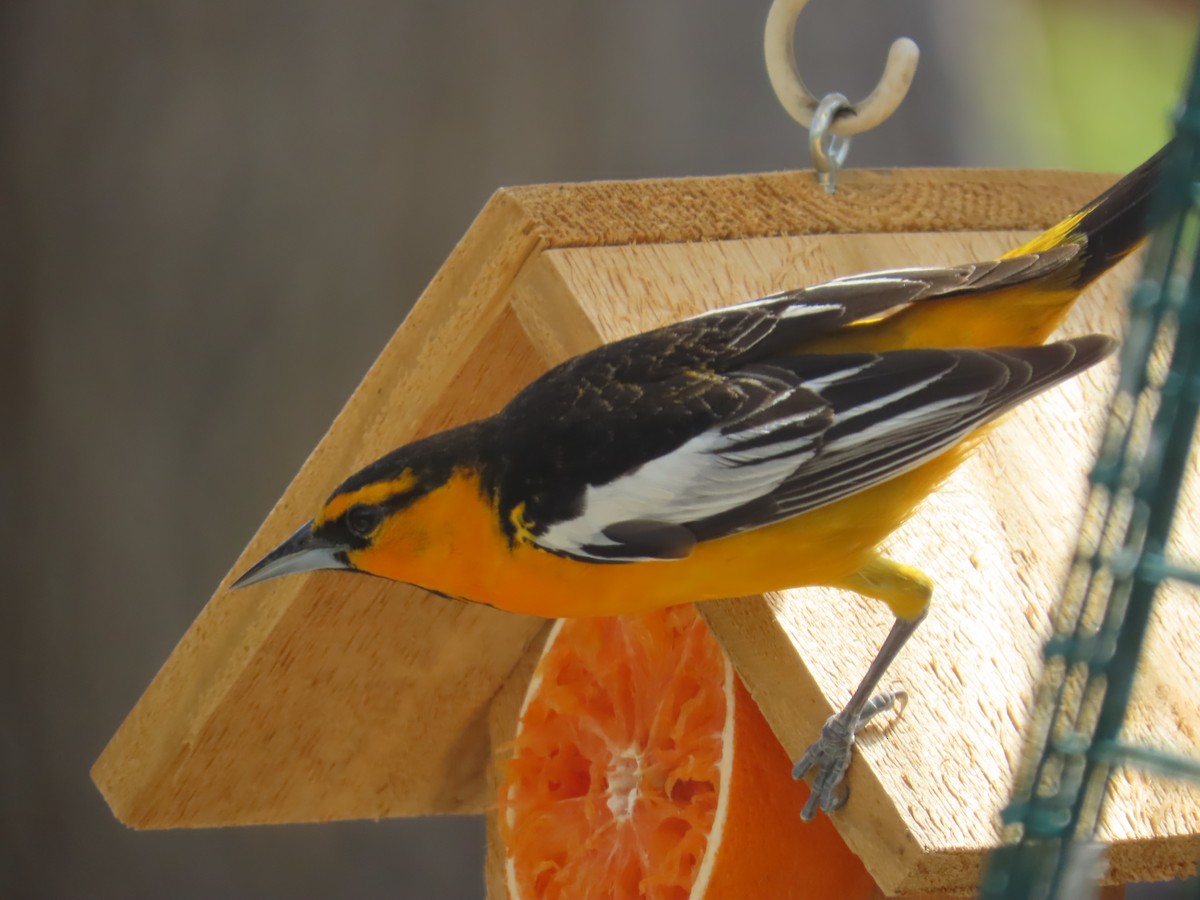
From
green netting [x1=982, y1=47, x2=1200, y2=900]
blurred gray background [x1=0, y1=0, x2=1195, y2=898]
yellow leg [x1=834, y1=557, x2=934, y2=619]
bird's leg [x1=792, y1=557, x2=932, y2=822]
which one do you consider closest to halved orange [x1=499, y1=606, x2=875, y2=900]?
bird's leg [x1=792, y1=557, x2=932, y2=822]

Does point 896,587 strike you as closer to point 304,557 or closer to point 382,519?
point 382,519

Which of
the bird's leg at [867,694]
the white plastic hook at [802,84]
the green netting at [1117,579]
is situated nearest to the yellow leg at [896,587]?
the bird's leg at [867,694]

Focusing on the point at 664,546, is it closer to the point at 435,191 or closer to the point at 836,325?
the point at 836,325

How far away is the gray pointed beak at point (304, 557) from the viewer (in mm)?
2084

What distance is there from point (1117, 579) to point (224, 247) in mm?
3431

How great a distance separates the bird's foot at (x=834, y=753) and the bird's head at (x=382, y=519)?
56 cm

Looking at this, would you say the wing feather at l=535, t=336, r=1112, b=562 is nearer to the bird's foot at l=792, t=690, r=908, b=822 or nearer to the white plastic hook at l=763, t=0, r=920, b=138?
the bird's foot at l=792, t=690, r=908, b=822

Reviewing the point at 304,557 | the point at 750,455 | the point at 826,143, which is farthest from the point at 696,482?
the point at 826,143

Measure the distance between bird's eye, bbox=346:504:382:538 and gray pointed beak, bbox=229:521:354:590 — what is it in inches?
1.4

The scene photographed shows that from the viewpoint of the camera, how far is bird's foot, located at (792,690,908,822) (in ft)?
5.78

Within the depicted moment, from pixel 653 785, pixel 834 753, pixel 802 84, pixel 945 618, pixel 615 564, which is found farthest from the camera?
pixel 802 84

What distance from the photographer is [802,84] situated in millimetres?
2551

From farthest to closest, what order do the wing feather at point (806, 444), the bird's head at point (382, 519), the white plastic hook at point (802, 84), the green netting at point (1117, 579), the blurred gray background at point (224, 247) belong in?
the blurred gray background at point (224, 247) < the white plastic hook at point (802, 84) < the bird's head at point (382, 519) < the wing feather at point (806, 444) < the green netting at point (1117, 579)

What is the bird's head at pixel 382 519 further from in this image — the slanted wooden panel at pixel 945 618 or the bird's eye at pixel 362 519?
the slanted wooden panel at pixel 945 618
